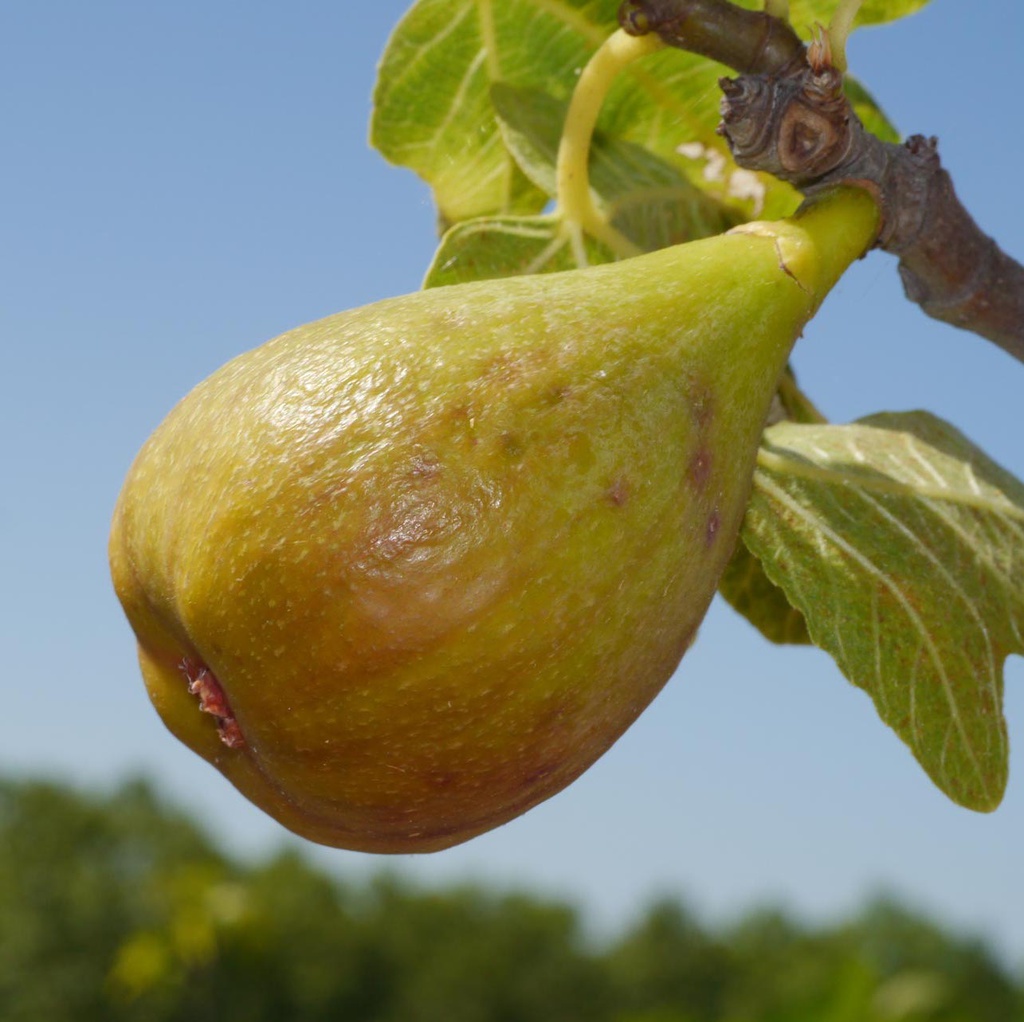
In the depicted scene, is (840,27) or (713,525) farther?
(840,27)

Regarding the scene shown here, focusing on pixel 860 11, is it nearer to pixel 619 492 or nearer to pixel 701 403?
pixel 701 403

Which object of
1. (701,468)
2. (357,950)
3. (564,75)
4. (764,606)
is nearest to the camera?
(701,468)

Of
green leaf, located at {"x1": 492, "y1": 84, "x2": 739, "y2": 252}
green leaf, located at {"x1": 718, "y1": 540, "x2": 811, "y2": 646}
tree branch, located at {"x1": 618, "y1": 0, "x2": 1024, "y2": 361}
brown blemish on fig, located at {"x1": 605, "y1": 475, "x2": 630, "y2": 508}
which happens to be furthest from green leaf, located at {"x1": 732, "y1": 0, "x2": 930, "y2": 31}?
brown blemish on fig, located at {"x1": 605, "y1": 475, "x2": 630, "y2": 508}

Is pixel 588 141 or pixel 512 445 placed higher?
pixel 588 141

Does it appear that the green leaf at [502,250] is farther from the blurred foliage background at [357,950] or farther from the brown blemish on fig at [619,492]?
the blurred foliage background at [357,950]

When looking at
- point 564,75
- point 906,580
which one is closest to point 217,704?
point 906,580
